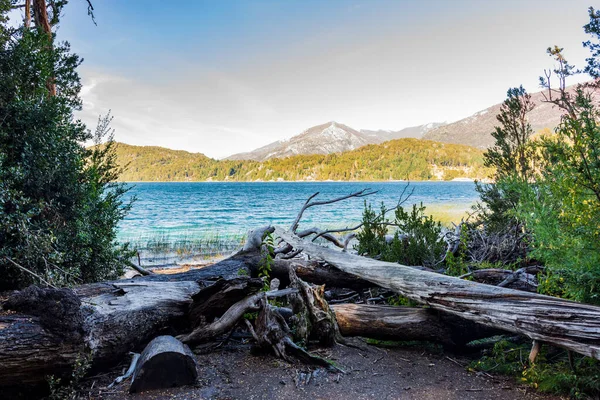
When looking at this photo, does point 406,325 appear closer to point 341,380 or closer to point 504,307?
point 341,380

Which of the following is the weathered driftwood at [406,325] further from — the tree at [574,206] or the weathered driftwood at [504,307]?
the tree at [574,206]

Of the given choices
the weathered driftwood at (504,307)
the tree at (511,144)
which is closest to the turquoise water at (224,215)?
the tree at (511,144)

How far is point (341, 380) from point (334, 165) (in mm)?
153266

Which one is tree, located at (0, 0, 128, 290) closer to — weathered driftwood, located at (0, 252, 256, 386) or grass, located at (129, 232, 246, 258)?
weathered driftwood, located at (0, 252, 256, 386)

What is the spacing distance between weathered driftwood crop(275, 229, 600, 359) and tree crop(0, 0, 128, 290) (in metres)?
4.53

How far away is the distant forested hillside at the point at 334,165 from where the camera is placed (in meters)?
142

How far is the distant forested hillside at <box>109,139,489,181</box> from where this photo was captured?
14175cm

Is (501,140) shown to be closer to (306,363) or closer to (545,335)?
(545,335)

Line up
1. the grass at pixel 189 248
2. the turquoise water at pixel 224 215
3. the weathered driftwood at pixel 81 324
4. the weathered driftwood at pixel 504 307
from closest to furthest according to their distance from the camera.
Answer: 1. the weathered driftwood at pixel 504 307
2. the weathered driftwood at pixel 81 324
3. the grass at pixel 189 248
4. the turquoise water at pixel 224 215

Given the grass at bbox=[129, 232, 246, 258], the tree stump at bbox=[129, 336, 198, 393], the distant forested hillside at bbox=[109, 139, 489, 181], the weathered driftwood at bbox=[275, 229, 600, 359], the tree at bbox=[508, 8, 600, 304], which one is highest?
the distant forested hillside at bbox=[109, 139, 489, 181]

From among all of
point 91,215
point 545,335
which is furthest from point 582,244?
point 91,215

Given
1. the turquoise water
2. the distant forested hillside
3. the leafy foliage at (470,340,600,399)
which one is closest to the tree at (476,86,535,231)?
the turquoise water

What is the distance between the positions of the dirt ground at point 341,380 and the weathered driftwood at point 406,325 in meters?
0.26

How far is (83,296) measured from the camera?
13.6 feet
